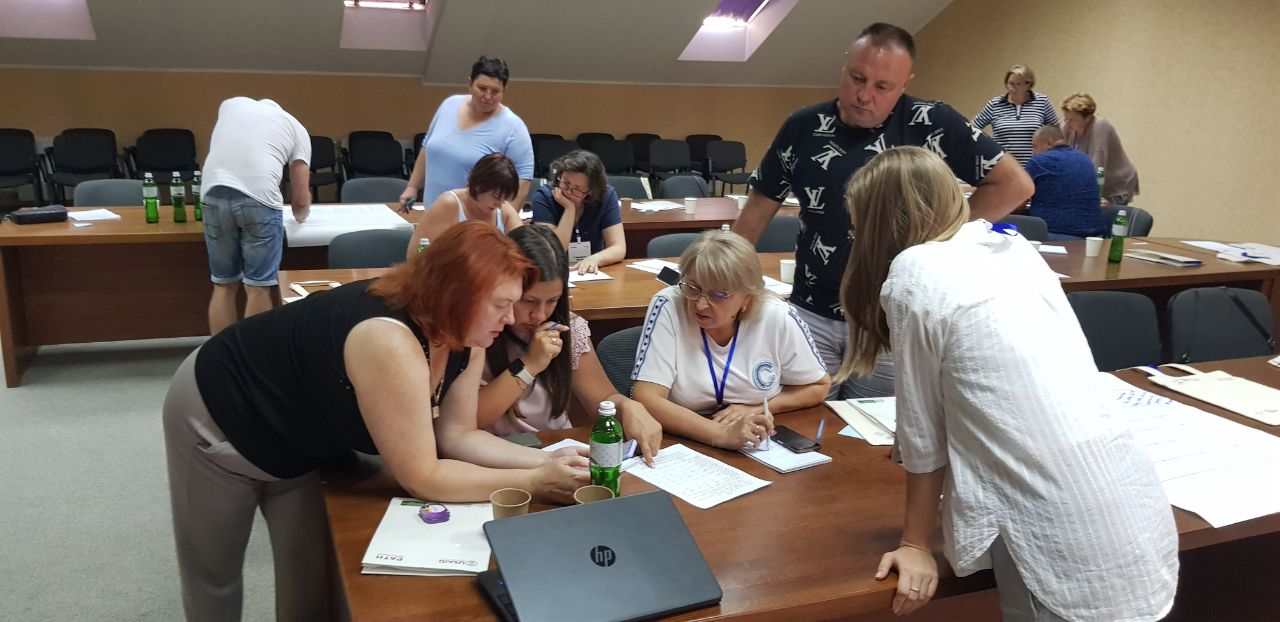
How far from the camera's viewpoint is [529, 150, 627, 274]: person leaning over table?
12.2 feet

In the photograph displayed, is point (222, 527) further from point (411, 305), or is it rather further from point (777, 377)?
point (777, 377)

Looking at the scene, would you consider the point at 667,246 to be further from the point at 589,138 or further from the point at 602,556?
the point at 589,138

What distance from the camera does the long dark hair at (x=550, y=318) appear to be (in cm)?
200

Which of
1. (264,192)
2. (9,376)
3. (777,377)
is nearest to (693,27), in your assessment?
(264,192)

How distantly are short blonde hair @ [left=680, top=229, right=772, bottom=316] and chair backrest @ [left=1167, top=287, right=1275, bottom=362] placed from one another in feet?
5.88

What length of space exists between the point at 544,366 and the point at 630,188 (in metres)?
4.08

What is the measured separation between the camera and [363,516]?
1520 mm

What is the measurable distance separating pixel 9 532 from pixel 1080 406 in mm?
3049

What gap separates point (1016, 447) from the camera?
1.26 meters

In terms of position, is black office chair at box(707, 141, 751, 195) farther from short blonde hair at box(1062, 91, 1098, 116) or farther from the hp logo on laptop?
the hp logo on laptop

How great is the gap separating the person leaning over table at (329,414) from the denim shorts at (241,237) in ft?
7.75

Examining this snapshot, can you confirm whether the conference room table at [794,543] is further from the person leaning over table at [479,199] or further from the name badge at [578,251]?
the name badge at [578,251]

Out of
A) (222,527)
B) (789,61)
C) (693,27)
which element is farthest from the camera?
(789,61)

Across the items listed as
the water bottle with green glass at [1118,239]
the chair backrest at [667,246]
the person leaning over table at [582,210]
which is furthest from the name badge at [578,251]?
the water bottle with green glass at [1118,239]
